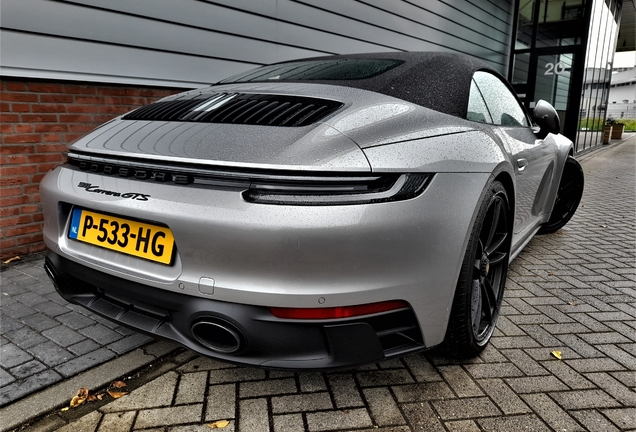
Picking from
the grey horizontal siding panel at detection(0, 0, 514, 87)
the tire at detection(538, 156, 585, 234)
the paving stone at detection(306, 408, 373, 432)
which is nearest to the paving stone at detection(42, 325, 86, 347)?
the paving stone at detection(306, 408, 373, 432)

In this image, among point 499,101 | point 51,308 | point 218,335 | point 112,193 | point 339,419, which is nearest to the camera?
point 218,335

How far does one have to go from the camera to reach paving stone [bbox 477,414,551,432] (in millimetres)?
1752

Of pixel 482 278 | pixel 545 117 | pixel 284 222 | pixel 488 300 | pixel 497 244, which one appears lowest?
pixel 488 300

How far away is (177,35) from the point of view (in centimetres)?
428

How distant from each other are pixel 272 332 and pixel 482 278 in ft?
3.82

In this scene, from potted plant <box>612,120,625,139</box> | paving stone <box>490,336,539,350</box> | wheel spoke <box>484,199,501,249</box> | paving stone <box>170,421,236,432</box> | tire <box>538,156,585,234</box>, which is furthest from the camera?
potted plant <box>612,120,625,139</box>

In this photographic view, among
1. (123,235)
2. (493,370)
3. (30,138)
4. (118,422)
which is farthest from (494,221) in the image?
(30,138)

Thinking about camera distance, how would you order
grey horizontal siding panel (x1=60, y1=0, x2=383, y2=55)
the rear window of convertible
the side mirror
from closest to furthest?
1. the rear window of convertible
2. the side mirror
3. grey horizontal siding panel (x1=60, y1=0, x2=383, y2=55)

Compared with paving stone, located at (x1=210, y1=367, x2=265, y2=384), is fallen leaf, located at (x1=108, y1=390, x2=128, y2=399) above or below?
below

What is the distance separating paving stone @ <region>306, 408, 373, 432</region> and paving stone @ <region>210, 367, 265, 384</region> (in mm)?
359

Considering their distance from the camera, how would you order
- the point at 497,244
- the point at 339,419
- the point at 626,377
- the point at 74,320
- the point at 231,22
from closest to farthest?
the point at 339,419 < the point at 626,377 < the point at 497,244 < the point at 74,320 < the point at 231,22

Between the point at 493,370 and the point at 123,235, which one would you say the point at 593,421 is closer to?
the point at 493,370

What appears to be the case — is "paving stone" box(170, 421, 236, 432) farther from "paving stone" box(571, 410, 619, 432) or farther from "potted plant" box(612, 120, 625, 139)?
"potted plant" box(612, 120, 625, 139)

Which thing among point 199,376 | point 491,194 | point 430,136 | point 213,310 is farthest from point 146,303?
point 491,194
